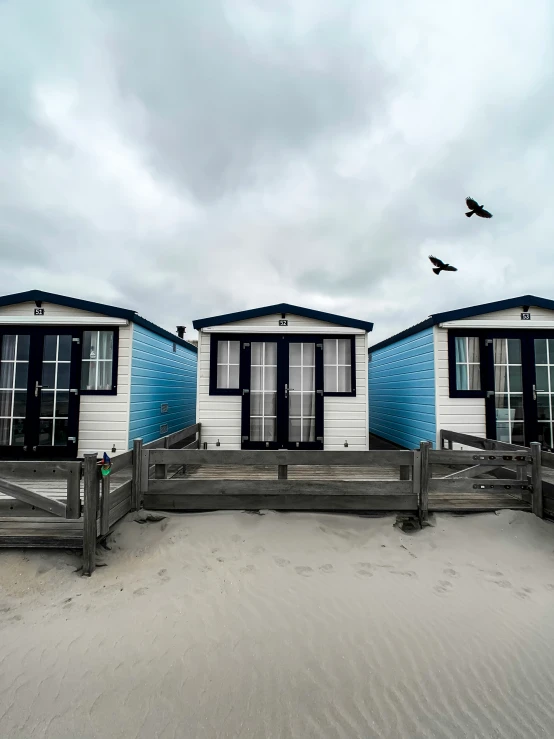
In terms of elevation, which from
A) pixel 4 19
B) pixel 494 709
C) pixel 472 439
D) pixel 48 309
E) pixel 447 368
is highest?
pixel 4 19

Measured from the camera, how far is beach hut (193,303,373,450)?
6867mm

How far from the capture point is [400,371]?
8625 mm

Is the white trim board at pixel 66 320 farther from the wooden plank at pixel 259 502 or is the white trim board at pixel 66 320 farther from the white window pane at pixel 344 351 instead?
the white window pane at pixel 344 351

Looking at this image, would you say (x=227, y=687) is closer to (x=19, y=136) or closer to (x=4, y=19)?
(x=4, y=19)

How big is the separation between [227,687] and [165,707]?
341mm

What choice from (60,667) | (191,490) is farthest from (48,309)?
(60,667)

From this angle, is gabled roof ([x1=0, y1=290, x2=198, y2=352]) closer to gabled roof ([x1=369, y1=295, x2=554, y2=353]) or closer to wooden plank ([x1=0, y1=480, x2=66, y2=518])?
wooden plank ([x1=0, y1=480, x2=66, y2=518])

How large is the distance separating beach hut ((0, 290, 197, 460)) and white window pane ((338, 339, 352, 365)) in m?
4.01

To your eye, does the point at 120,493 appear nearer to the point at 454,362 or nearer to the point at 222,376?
the point at 222,376

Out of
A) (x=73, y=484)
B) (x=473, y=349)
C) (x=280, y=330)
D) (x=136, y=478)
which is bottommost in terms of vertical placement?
(x=136, y=478)

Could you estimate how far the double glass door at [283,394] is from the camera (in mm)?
6867

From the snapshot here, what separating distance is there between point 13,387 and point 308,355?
18.5 feet

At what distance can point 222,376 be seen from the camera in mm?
6996

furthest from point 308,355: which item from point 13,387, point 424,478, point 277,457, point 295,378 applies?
point 13,387
